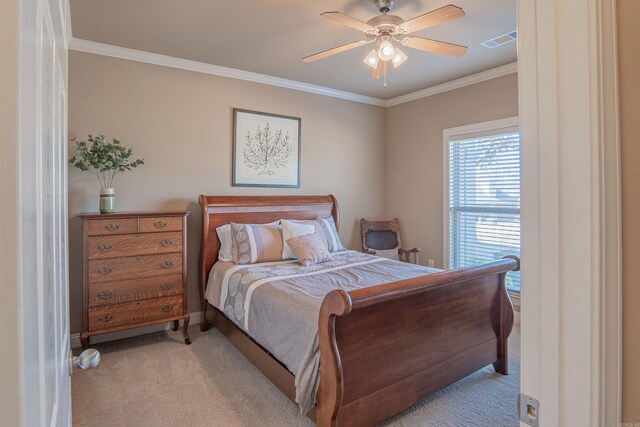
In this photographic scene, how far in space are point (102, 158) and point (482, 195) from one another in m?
3.87

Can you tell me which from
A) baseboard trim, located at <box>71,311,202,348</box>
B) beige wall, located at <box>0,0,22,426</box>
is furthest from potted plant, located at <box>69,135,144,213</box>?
beige wall, located at <box>0,0,22,426</box>

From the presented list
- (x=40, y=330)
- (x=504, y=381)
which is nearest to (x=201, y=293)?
(x=504, y=381)

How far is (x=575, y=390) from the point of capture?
56 cm

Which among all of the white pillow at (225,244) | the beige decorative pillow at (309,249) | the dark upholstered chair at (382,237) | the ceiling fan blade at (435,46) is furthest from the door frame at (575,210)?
the dark upholstered chair at (382,237)

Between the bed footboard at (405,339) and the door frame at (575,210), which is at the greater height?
the door frame at (575,210)

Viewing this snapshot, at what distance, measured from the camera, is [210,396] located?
2.35 meters

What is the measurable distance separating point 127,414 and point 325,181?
Answer: 3.17m

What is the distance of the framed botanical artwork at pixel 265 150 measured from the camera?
153 inches

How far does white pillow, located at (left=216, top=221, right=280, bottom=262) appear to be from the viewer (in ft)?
11.3

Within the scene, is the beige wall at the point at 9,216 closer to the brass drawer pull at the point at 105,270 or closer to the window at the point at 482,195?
the brass drawer pull at the point at 105,270

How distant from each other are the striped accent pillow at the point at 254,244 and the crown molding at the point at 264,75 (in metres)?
1.66

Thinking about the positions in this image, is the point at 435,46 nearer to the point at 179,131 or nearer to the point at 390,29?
the point at 390,29

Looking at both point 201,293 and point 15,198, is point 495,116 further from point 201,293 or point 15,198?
point 15,198

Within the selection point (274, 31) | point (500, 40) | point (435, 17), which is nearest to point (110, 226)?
point (274, 31)
